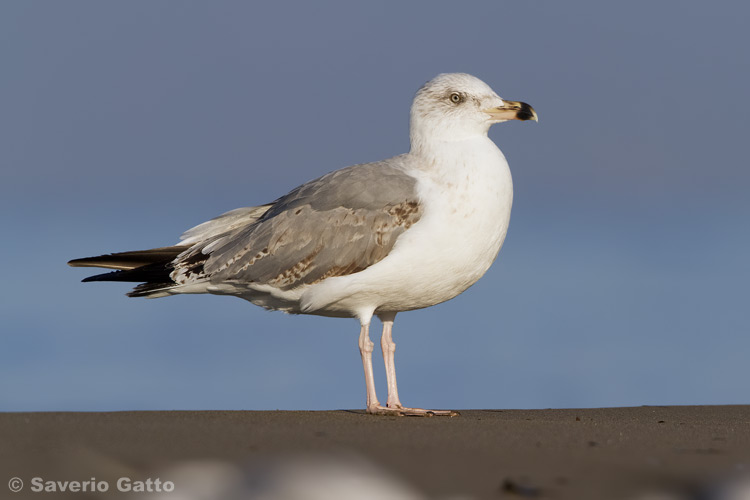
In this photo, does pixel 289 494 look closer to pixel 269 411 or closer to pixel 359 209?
pixel 269 411

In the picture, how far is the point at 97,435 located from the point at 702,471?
437 centimetres

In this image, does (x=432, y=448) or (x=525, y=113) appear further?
(x=525, y=113)

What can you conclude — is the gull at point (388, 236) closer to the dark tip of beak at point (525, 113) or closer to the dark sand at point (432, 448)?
the dark tip of beak at point (525, 113)

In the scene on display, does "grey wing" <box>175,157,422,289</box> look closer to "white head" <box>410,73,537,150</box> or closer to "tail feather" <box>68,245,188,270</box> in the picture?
"white head" <box>410,73,537,150</box>

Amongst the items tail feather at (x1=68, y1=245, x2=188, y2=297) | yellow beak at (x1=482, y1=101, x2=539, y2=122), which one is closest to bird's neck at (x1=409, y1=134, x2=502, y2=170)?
yellow beak at (x1=482, y1=101, x2=539, y2=122)

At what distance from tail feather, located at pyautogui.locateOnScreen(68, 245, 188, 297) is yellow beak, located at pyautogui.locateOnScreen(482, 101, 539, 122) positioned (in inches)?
160

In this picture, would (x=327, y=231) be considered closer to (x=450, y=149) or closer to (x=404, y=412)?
(x=450, y=149)

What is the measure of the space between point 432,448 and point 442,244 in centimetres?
331

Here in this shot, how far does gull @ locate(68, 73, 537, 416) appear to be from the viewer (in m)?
9.73

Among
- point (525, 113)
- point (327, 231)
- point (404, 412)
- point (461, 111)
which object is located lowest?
point (404, 412)

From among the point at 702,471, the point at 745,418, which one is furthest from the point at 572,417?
the point at 702,471

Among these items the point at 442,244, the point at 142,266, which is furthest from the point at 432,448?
the point at 142,266

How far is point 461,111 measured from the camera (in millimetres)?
10555

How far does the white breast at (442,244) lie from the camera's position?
9648 millimetres
